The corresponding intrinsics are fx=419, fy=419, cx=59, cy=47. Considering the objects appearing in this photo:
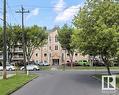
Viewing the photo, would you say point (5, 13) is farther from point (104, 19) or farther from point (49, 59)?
point (49, 59)

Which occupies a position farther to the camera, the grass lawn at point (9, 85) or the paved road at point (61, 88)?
the grass lawn at point (9, 85)

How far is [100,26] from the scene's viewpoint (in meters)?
36.5

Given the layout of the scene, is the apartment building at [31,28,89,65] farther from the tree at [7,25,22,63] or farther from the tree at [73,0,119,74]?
the tree at [73,0,119,74]

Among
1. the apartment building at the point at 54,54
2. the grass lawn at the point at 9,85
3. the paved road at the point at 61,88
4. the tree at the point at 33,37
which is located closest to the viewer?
the paved road at the point at 61,88

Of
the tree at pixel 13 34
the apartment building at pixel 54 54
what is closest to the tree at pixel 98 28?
the tree at pixel 13 34

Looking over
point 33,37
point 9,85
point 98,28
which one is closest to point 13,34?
point 33,37

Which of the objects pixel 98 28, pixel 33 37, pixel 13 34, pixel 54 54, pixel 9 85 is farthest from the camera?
pixel 54 54

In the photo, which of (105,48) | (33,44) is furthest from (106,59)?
(33,44)

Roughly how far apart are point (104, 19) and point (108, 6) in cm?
156

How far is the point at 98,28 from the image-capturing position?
36.4m

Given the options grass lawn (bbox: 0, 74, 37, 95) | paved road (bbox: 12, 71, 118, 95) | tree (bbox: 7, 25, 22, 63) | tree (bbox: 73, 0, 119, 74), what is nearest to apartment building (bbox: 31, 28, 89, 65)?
tree (bbox: 7, 25, 22, 63)

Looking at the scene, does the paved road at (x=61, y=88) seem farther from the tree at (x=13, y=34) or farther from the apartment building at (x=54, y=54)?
the apartment building at (x=54, y=54)

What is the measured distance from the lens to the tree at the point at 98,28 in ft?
119

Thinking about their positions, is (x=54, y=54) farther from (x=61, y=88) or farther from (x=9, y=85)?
(x=61, y=88)
